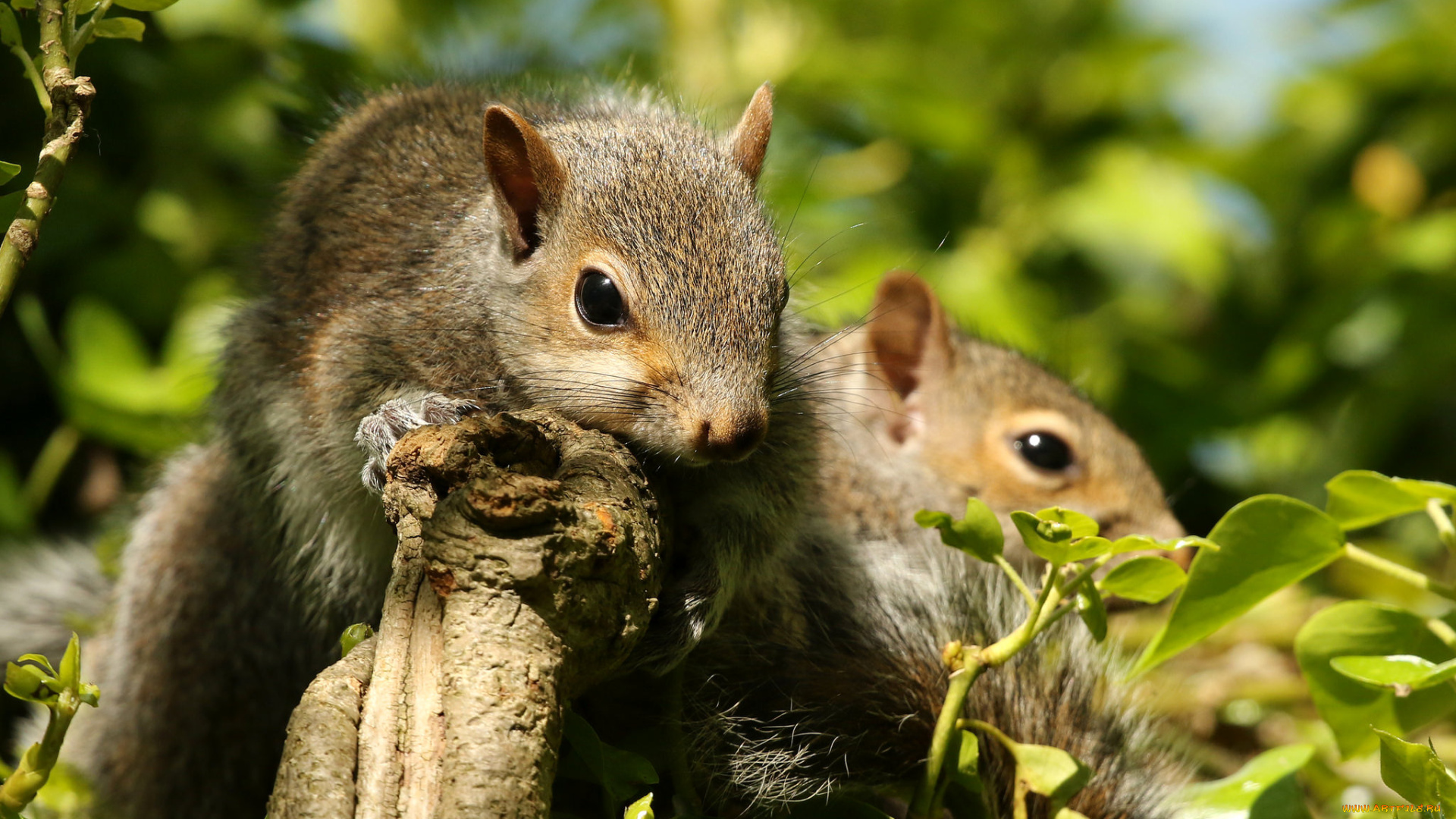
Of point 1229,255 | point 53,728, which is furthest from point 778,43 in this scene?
point 53,728

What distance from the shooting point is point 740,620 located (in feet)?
6.92

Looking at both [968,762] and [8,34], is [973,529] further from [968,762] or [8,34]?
[8,34]

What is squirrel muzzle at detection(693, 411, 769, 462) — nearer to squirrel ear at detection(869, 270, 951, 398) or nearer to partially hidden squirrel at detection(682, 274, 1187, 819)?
partially hidden squirrel at detection(682, 274, 1187, 819)

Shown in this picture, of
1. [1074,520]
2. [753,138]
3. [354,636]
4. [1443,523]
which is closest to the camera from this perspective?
[354,636]

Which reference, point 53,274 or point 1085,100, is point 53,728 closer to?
point 53,274

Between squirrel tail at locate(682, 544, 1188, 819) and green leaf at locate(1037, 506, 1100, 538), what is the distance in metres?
0.44

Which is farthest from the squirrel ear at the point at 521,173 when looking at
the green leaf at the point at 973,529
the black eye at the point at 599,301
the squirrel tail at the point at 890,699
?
the green leaf at the point at 973,529

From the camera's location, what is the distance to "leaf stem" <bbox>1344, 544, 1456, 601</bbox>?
1.63 meters

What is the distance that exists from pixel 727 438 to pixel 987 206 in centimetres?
242

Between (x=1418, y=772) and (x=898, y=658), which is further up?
(x=898, y=658)

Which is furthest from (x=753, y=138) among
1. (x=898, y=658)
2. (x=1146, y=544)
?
(x=1146, y=544)

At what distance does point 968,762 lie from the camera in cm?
163

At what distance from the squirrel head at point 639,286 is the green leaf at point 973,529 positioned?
0.95ft

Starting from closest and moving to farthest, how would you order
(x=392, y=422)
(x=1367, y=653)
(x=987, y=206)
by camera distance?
(x=1367, y=653) < (x=392, y=422) < (x=987, y=206)
